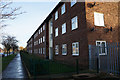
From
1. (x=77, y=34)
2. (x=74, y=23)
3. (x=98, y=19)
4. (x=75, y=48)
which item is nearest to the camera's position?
(x=98, y=19)

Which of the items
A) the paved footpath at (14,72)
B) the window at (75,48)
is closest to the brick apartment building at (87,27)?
Answer: the window at (75,48)

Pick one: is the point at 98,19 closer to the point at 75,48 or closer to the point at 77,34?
the point at 77,34

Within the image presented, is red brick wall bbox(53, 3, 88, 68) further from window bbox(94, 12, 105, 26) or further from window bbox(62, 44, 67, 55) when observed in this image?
window bbox(94, 12, 105, 26)

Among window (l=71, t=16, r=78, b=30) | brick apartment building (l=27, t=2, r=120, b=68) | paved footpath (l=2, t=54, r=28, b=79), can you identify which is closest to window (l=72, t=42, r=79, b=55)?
brick apartment building (l=27, t=2, r=120, b=68)

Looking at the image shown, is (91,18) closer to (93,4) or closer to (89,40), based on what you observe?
(93,4)

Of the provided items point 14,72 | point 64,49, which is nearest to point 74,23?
point 64,49

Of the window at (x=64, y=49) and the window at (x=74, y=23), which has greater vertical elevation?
the window at (x=74, y=23)

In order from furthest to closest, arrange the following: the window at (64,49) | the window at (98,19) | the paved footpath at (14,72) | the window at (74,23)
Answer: the window at (64,49) → the window at (74,23) → the window at (98,19) → the paved footpath at (14,72)

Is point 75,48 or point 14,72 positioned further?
point 75,48

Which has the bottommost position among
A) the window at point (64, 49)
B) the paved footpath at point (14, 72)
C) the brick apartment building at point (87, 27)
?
the paved footpath at point (14, 72)

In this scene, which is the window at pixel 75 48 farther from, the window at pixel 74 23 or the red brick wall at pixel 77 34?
the window at pixel 74 23

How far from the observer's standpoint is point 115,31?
11.9m

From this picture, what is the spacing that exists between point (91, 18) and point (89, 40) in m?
2.22

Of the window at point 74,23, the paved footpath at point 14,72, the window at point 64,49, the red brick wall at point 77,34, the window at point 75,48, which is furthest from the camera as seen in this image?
the window at point 64,49
